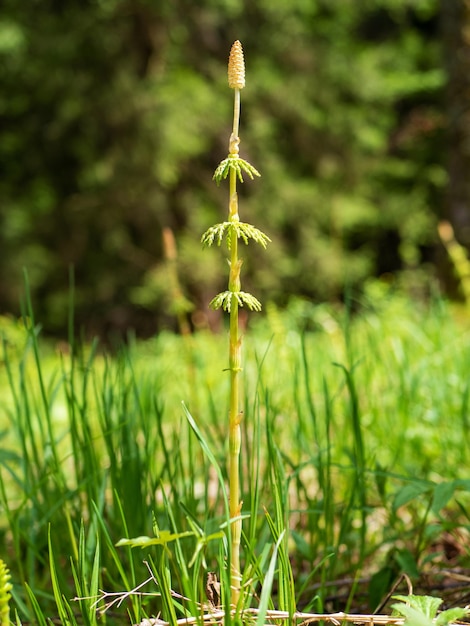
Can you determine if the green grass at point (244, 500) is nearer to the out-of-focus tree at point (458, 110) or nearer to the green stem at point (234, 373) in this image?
the green stem at point (234, 373)

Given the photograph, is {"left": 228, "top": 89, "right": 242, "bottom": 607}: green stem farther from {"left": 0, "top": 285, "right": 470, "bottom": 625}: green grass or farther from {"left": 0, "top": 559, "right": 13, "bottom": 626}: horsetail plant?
{"left": 0, "top": 559, "right": 13, "bottom": 626}: horsetail plant

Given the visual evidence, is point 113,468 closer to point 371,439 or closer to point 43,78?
point 371,439

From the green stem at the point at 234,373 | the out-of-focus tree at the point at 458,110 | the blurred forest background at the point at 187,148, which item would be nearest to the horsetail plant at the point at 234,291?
the green stem at the point at 234,373

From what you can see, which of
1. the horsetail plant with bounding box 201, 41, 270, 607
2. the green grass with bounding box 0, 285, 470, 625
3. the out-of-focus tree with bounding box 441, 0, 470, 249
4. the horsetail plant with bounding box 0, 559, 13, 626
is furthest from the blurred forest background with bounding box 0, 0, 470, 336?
the horsetail plant with bounding box 0, 559, 13, 626

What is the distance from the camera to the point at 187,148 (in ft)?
23.2

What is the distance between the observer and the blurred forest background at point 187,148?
693 centimetres

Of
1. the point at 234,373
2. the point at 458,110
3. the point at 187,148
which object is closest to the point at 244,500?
the point at 234,373

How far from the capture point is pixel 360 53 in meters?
8.76

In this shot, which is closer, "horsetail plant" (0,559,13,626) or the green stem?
"horsetail plant" (0,559,13,626)

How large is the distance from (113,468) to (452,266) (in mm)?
4113

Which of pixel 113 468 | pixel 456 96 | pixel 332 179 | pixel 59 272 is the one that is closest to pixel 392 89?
pixel 332 179

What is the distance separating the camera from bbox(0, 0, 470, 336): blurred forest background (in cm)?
693

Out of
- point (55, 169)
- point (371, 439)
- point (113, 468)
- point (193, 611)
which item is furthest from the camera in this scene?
point (55, 169)

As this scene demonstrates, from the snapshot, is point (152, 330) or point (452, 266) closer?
point (452, 266)
